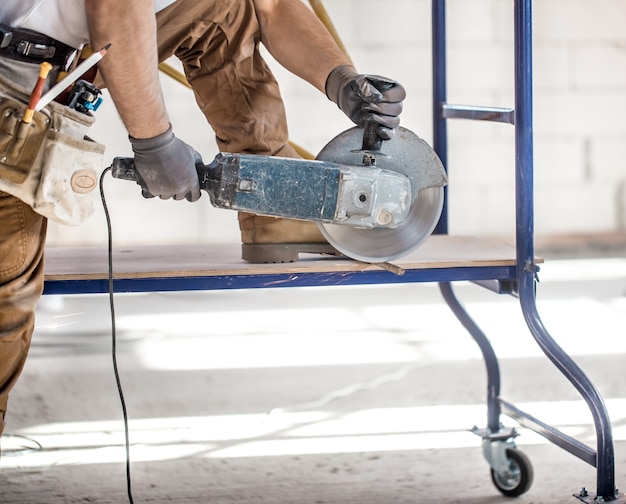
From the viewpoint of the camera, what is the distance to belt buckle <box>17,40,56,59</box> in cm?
147

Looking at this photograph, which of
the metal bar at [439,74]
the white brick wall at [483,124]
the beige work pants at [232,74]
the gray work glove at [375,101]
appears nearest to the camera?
the gray work glove at [375,101]

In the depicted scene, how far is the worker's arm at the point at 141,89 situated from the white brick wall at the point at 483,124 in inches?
128

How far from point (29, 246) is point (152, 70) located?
36 cm

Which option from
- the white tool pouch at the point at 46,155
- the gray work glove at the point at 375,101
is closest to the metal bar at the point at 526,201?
the gray work glove at the point at 375,101

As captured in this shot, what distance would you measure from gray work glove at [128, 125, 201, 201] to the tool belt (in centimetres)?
20

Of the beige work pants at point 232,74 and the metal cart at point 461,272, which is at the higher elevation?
the beige work pants at point 232,74

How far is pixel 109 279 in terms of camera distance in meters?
1.61

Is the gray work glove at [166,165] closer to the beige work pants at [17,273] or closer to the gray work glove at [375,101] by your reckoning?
the beige work pants at [17,273]

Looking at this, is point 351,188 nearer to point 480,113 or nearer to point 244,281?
point 244,281

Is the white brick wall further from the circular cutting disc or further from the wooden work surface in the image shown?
the circular cutting disc

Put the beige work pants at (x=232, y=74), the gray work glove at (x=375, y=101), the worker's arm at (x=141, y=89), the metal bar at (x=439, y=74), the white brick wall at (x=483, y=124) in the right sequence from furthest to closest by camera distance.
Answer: the white brick wall at (x=483, y=124) < the metal bar at (x=439, y=74) < the beige work pants at (x=232, y=74) < the gray work glove at (x=375, y=101) < the worker's arm at (x=141, y=89)

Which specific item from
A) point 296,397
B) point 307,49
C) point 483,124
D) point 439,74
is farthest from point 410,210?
point 483,124

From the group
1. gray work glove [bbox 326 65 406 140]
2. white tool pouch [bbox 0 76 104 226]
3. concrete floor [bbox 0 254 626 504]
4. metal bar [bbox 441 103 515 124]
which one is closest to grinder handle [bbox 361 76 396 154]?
gray work glove [bbox 326 65 406 140]

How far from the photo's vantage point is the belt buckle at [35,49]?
147 cm
